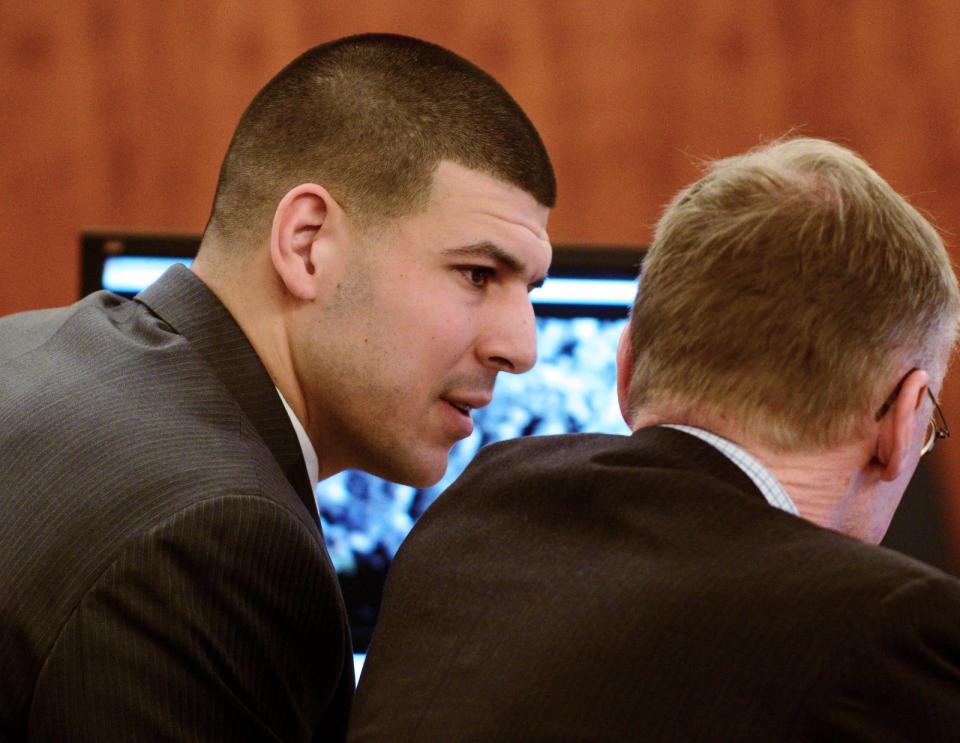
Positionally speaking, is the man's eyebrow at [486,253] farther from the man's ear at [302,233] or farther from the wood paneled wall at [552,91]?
the wood paneled wall at [552,91]

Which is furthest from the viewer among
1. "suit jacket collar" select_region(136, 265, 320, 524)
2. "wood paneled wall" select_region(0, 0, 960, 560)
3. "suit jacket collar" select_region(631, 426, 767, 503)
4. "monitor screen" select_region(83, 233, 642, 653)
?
"wood paneled wall" select_region(0, 0, 960, 560)

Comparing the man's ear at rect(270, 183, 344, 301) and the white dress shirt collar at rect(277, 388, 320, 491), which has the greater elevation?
the man's ear at rect(270, 183, 344, 301)

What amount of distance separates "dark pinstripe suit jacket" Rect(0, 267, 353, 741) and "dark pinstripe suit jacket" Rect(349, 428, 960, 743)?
0.09 m

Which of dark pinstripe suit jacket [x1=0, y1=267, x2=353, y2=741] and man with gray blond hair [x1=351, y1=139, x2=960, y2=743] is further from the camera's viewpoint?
dark pinstripe suit jacket [x1=0, y1=267, x2=353, y2=741]

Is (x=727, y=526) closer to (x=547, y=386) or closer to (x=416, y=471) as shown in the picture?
(x=416, y=471)

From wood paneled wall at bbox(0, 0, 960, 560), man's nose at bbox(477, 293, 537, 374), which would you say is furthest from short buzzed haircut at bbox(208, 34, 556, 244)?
wood paneled wall at bbox(0, 0, 960, 560)

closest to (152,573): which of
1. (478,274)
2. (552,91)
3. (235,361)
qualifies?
(235,361)

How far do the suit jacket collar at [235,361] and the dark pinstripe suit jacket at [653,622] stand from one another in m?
0.23

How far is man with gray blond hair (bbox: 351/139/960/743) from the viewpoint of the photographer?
25.1 inches

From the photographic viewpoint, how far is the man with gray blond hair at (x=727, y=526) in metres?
0.64

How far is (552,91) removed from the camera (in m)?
1.86

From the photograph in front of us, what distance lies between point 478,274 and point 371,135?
0.55 ft

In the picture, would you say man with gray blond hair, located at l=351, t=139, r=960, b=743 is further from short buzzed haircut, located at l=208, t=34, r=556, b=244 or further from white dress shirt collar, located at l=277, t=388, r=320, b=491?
short buzzed haircut, located at l=208, t=34, r=556, b=244

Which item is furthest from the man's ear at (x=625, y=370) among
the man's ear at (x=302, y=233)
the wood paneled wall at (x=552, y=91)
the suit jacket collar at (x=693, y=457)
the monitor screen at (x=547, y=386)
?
the wood paneled wall at (x=552, y=91)
